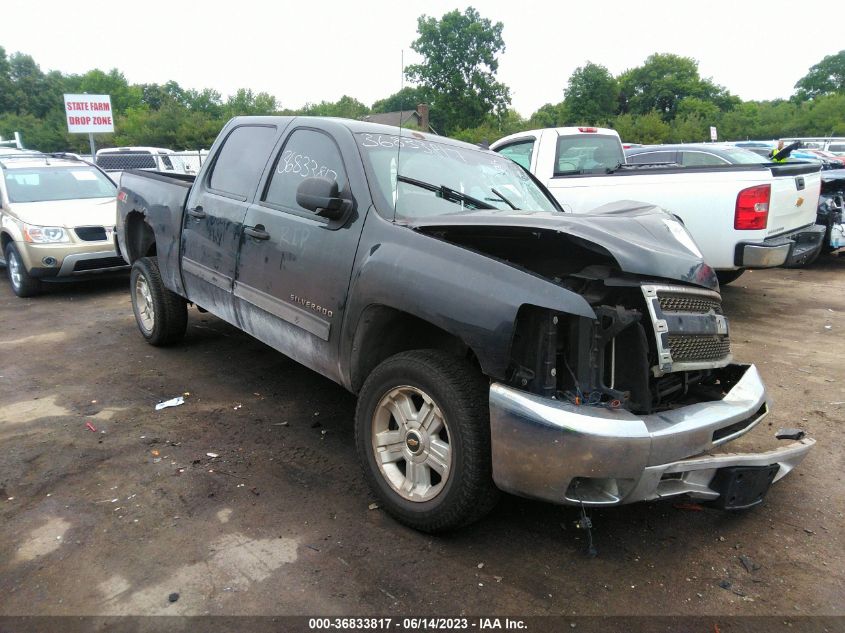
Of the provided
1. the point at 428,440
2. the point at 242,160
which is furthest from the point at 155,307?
the point at 428,440

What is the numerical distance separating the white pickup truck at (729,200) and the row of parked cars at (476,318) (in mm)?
2377

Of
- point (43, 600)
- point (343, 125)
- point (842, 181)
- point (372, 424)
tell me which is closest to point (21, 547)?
point (43, 600)

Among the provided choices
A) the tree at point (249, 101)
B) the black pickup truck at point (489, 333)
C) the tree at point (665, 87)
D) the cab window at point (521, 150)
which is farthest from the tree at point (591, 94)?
the black pickup truck at point (489, 333)

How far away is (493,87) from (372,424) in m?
34.4

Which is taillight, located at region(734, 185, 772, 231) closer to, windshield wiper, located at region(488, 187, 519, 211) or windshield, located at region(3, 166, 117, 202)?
windshield wiper, located at region(488, 187, 519, 211)

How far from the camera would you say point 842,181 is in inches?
351

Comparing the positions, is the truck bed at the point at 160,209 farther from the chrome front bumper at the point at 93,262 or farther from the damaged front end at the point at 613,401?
the damaged front end at the point at 613,401

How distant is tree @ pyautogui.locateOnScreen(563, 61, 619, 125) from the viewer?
5509cm

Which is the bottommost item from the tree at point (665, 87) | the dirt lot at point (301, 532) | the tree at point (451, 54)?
the dirt lot at point (301, 532)

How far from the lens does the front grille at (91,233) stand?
7723 mm

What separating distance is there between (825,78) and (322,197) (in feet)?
303

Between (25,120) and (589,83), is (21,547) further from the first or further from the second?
(589,83)

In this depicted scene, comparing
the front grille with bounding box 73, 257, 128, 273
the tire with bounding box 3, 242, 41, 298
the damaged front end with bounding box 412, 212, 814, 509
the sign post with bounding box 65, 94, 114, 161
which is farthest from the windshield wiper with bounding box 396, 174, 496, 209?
the sign post with bounding box 65, 94, 114, 161

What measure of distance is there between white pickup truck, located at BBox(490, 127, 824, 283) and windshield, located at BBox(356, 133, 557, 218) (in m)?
1.26
